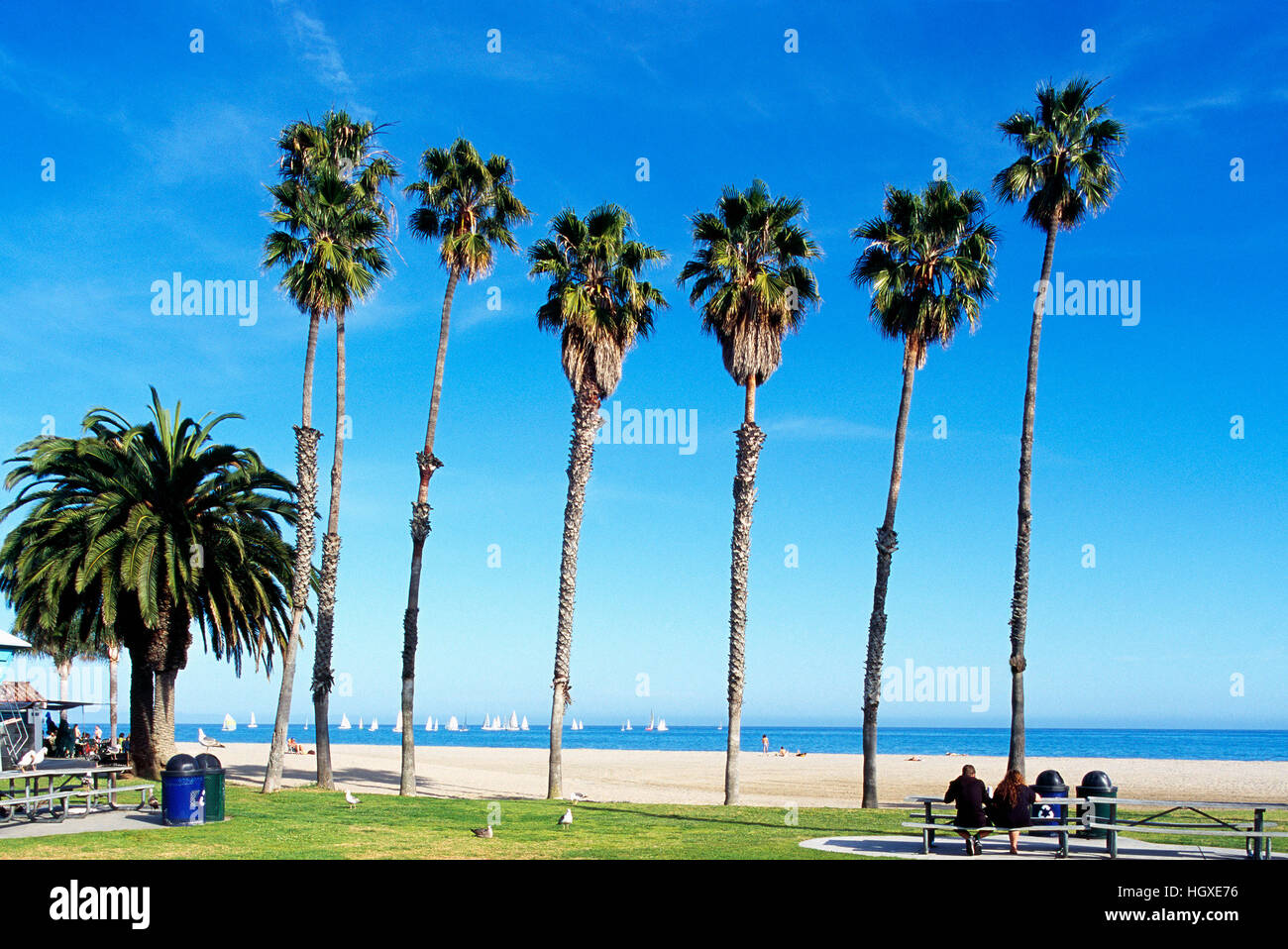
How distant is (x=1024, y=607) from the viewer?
2611 centimetres

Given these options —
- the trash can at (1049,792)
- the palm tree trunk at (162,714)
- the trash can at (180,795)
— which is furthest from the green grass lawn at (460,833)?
the palm tree trunk at (162,714)

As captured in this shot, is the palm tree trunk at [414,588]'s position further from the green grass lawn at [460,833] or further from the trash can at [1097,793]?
the trash can at [1097,793]

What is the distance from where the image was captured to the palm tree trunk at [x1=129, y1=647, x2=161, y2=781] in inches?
1115

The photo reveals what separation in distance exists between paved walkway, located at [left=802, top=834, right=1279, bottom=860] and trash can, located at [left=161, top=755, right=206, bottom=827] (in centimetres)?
1047

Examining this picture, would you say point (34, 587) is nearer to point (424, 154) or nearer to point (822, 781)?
point (424, 154)

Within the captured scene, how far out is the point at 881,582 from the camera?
26656mm

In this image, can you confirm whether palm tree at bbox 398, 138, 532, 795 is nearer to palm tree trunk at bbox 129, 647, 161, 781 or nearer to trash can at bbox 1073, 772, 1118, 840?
palm tree trunk at bbox 129, 647, 161, 781

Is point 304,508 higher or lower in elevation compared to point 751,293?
lower

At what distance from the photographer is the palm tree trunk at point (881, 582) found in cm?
2609

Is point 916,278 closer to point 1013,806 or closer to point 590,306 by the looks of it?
point 590,306

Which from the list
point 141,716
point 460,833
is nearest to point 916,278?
point 460,833

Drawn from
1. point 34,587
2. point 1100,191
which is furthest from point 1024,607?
point 34,587

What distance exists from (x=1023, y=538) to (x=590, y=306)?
13.5m
